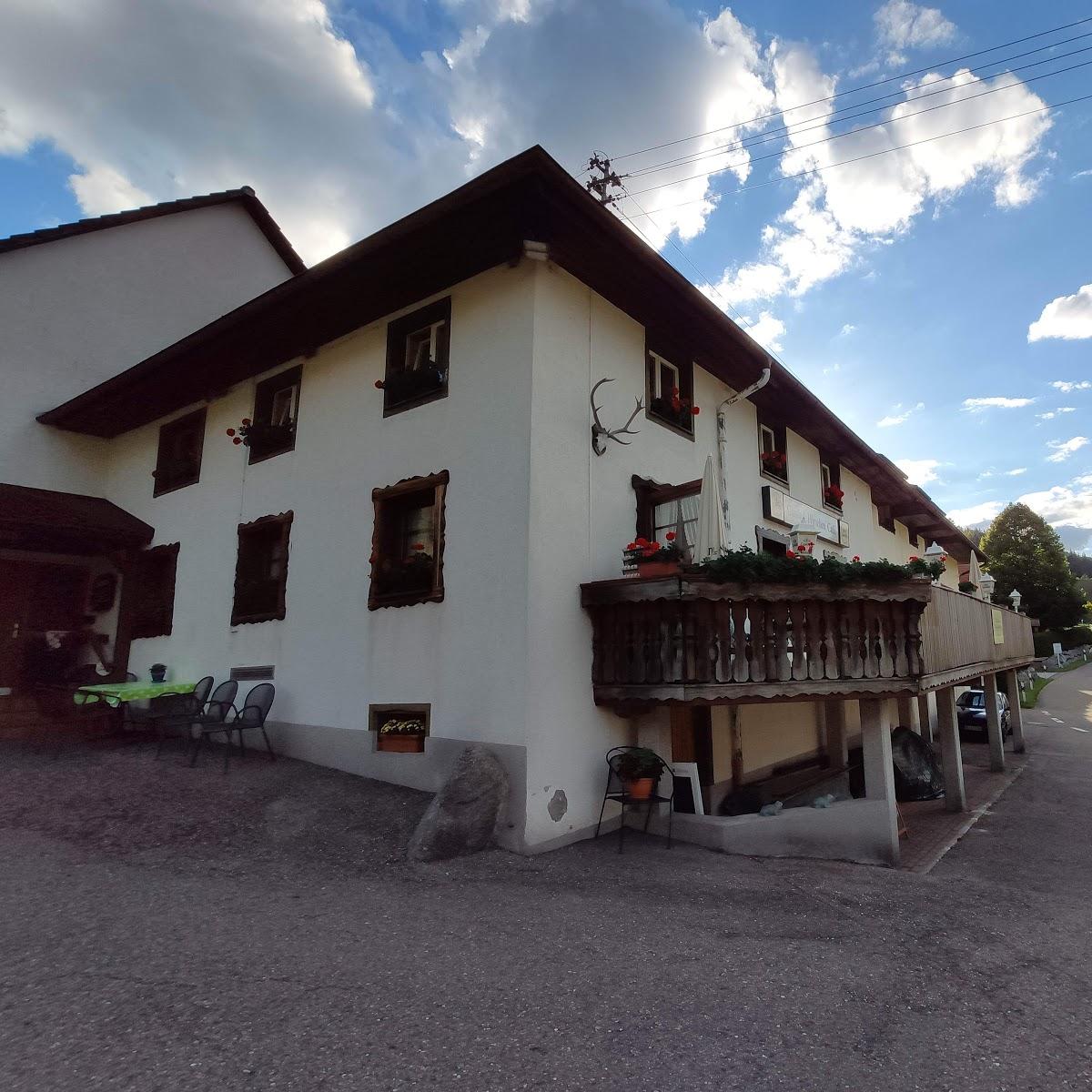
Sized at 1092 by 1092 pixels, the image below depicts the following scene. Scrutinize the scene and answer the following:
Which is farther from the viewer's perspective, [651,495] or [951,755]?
[951,755]

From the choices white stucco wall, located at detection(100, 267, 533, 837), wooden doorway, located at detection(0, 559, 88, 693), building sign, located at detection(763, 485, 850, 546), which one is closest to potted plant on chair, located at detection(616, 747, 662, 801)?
white stucco wall, located at detection(100, 267, 533, 837)

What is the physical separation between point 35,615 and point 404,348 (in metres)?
9.83

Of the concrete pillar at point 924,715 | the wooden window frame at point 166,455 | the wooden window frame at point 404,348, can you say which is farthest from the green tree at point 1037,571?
the wooden window frame at point 166,455

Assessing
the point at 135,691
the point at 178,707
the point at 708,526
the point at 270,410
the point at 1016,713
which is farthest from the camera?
the point at 1016,713

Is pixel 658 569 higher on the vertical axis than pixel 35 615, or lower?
higher

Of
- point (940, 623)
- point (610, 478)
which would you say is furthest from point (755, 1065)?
point (940, 623)

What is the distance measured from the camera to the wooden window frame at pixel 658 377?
32.2 ft

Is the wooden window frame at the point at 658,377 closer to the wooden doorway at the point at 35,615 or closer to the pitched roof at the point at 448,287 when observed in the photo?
the pitched roof at the point at 448,287

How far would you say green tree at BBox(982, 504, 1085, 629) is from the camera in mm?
49750

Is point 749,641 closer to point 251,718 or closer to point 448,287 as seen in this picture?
point 448,287

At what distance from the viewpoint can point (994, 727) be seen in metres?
16.2

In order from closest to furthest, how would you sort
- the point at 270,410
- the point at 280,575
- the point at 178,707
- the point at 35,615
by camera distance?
the point at 280,575 < the point at 178,707 < the point at 270,410 < the point at 35,615

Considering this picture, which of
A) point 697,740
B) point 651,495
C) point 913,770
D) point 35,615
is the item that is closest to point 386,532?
point 651,495

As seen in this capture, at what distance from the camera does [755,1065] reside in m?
3.41
